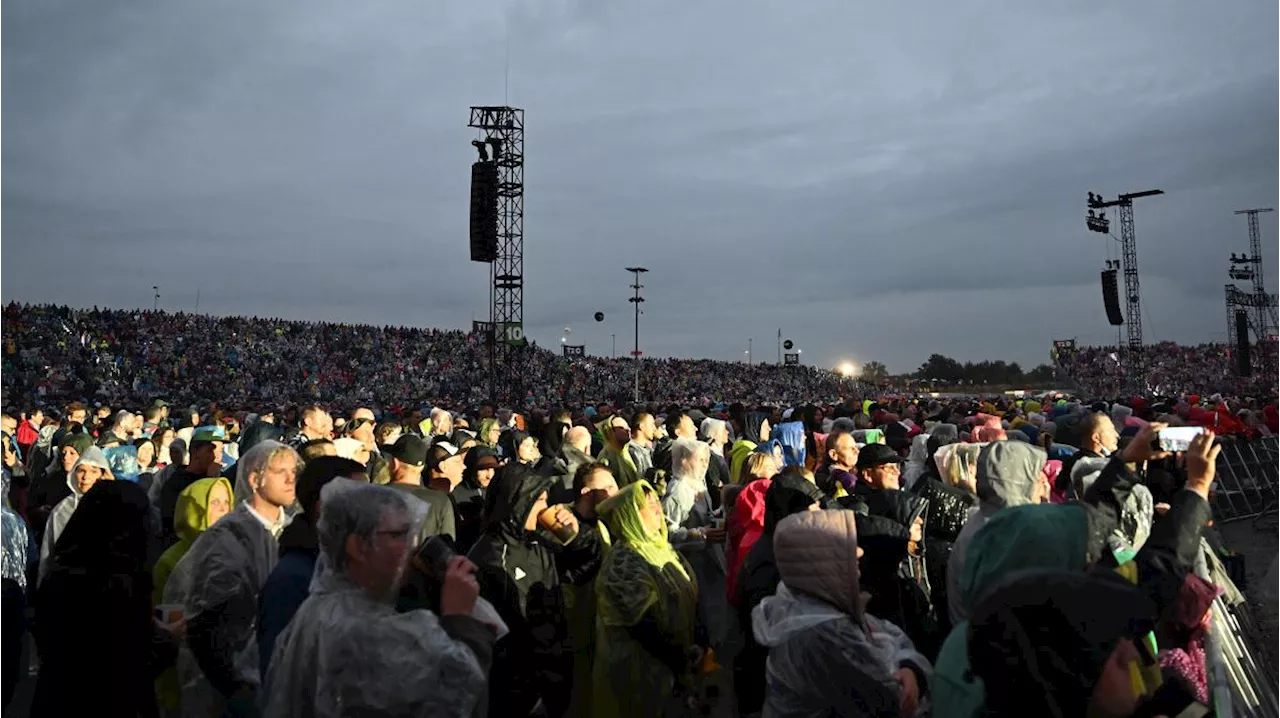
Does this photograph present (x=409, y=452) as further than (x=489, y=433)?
No

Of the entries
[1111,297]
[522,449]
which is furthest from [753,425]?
[1111,297]

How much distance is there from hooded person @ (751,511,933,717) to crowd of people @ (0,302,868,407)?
2483cm

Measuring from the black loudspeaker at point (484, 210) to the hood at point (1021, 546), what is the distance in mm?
24808

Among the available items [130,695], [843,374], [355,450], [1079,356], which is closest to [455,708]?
[130,695]

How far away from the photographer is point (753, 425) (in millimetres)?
12016

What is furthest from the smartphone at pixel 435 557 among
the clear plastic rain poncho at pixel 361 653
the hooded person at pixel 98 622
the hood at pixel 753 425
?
the hood at pixel 753 425

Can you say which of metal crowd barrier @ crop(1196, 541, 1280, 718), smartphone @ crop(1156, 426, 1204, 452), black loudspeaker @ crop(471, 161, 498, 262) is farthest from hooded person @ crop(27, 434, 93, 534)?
black loudspeaker @ crop(471, 161, 498, 262)

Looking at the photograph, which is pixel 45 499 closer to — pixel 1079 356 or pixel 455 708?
pixel 455 708

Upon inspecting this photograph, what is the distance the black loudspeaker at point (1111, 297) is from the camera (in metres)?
42.6

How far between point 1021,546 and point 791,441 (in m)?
7.54

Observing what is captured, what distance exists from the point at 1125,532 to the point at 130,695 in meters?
4.01

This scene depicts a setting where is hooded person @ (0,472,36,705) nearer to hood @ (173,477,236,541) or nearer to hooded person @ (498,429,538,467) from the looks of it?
hood @ (173,477,236,541)

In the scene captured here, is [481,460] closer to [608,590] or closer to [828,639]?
[608,590]

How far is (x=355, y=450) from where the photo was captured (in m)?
6.73
